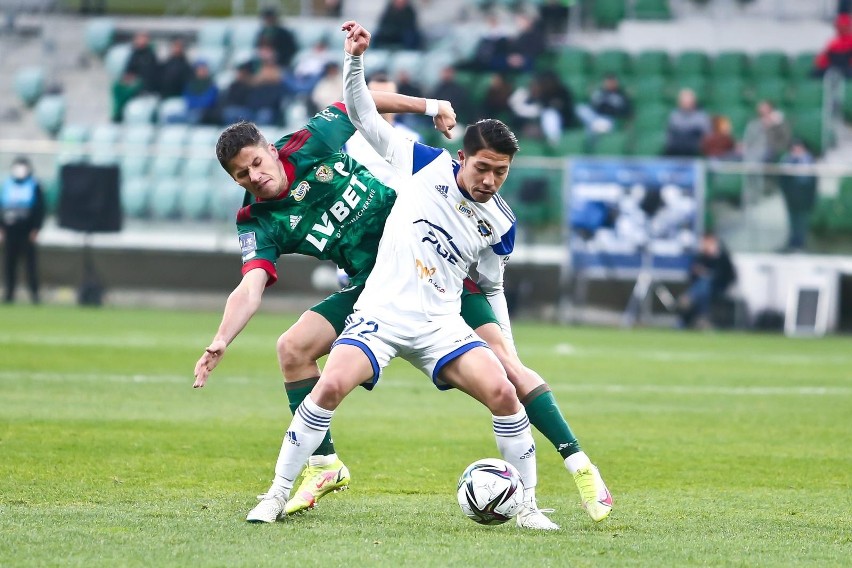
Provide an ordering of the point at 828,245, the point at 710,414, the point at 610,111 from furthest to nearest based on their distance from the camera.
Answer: the point at 610,111
the point at 828,245
the point at 710,414

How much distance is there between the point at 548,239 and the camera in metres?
19.6

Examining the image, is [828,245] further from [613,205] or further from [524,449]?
[524,449]

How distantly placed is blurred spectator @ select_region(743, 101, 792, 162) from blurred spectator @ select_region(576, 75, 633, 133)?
7.08ft

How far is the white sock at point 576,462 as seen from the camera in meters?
6.10

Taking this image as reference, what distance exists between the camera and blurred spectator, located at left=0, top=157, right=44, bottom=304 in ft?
66.8

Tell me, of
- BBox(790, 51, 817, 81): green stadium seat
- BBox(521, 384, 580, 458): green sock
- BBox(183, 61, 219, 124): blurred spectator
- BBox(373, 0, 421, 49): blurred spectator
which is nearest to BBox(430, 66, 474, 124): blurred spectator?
BBox(373, 0, 421, 49): blurred spectator

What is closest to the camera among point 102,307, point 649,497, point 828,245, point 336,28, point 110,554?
point 110,554

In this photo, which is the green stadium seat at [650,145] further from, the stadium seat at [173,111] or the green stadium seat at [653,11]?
the stadium seat at [173,111]

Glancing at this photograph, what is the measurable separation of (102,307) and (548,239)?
268 inches

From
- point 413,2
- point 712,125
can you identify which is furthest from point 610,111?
point 413,2

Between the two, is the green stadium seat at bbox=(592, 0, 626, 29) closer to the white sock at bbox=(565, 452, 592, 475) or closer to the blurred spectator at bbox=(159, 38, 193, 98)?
the blurred spectator at bbox=(159, 38, 193, 98)

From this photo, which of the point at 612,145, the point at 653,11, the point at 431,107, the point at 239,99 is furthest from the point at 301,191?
the point at 653,11

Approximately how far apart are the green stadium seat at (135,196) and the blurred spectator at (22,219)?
1.24 metres

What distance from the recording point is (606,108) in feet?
72.8
